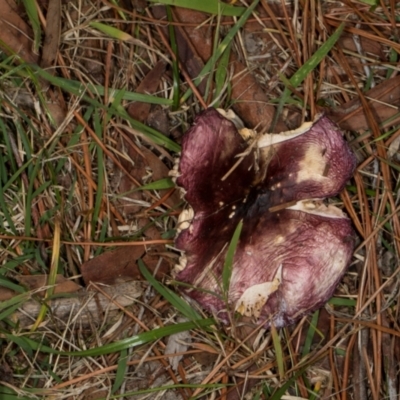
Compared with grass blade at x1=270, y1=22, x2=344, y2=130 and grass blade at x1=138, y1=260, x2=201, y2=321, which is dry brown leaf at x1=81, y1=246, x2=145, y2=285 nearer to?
grass blade at x1=138, y1=260, x2=201, y2=321

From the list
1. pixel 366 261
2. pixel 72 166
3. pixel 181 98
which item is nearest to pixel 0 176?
pixel 72 166

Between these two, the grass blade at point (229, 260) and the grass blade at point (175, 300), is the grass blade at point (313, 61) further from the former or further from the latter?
the grass blade at point (175, 300)

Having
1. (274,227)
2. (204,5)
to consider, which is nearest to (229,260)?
(274,227)

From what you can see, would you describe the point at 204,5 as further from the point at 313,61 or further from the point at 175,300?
the point at 175,300

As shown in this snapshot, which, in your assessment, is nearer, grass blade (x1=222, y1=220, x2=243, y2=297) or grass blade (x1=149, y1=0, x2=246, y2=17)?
grass blade (x1=222, y1=220, x2=243, y2=297)

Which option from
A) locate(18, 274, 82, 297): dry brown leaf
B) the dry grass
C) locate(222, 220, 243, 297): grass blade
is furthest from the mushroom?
locate(18, 274, 82, 297): dry brown leaf

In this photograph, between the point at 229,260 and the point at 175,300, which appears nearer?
the point at 229,260
